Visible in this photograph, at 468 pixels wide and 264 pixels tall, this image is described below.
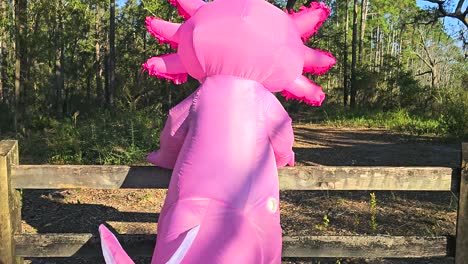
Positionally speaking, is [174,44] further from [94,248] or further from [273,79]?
[94,248]

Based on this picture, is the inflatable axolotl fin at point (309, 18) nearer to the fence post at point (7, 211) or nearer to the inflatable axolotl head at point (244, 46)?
the inflatable axolotl head at point (244, 46)

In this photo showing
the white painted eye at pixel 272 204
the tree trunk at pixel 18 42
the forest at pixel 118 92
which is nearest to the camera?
the white painted eye at pixel 272 204

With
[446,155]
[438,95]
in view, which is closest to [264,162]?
[446,155]

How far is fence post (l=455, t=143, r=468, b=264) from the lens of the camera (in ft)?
8.75

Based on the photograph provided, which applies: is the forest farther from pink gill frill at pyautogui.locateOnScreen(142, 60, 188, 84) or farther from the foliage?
pink gill frill at pyautogui.locateOnScreen(142, 60, 188, 84)

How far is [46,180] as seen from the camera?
2.73 m

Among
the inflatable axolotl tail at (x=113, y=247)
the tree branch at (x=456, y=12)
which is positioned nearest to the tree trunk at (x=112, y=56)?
the tree branch at (x=456, y=12)

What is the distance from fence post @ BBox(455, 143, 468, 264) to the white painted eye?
1.21 m

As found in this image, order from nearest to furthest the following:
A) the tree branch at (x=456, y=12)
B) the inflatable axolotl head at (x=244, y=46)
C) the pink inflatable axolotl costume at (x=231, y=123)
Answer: the pink inflatable axolotl costume at (x=231, y=123) < the inflatable axolotl head at (x=244, y=46) < the tree branch at (x=456, y=12)

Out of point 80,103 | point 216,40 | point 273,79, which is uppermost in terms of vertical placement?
point 216,40

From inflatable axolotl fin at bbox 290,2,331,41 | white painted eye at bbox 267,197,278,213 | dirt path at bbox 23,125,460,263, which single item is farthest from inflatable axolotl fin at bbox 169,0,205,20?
dirt path at bbox 23,125,460,263

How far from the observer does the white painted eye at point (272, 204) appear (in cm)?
218

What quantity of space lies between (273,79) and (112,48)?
1823cm

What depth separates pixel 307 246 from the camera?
2725 mm
